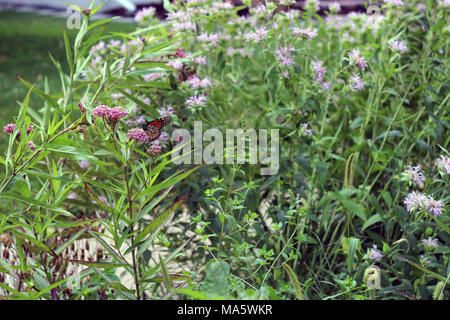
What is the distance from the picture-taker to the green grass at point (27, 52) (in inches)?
173

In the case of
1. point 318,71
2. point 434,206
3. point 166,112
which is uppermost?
point 318,71

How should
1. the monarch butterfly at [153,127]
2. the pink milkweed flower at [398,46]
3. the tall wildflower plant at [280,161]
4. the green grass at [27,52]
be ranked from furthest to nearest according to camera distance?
the green grass at [27,52] < the pink milkweed flower at [398,46] < the tall wildflower plant at [280,161] < the monarch butterfly at [153,127]

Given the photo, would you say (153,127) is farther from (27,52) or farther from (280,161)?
(27,52)

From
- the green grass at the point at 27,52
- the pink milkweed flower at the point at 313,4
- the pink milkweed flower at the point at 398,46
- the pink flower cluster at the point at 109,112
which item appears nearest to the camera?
the pink flower cluster at the point at 109,112

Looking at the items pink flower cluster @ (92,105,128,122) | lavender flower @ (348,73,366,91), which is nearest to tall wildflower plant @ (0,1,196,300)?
pink flower cluster @ (92,105,128,122)

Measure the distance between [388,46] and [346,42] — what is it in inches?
13.3

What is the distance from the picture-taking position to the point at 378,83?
1770 mm

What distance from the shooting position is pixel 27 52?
620 centimetres

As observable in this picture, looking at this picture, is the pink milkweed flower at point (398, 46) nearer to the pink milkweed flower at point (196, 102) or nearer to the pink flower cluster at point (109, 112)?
the pink milkweed flower at point (196, 102)

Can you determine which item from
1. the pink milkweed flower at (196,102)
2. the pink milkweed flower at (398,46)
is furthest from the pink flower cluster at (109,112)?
the pink milkweed flower at (398,46)

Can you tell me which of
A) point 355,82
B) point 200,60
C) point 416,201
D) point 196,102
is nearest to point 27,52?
point 200,60
